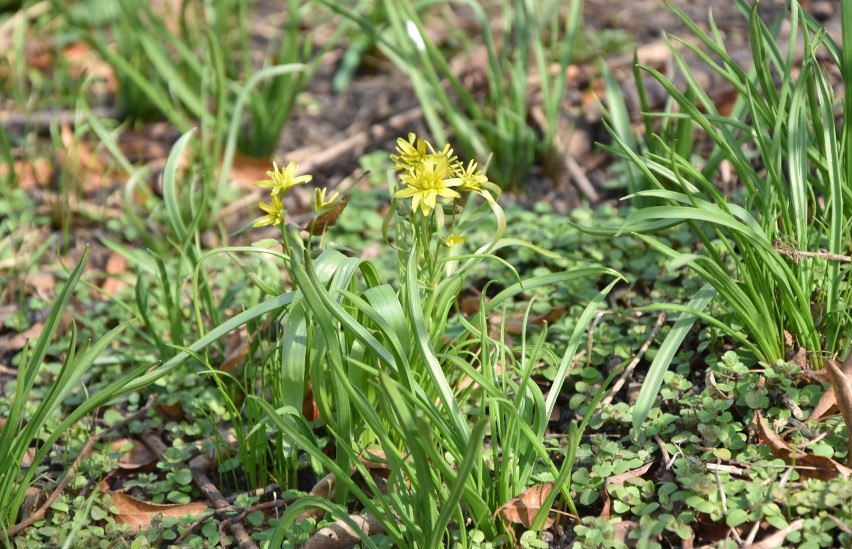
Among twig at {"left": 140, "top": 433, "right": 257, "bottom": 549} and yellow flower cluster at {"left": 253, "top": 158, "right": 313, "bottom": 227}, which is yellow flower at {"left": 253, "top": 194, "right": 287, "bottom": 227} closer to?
yellow flower cluster at {"left": 253, "top": 158, "right": 313, "bottom": 227}

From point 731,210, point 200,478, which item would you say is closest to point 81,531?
point 200,478

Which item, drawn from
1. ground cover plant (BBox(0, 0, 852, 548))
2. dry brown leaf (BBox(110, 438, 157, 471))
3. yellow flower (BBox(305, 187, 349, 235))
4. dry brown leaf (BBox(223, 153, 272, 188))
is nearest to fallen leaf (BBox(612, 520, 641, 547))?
ground cover plant (BBox(0, 0, 852, 548))

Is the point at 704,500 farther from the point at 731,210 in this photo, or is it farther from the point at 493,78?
the point at 493,78

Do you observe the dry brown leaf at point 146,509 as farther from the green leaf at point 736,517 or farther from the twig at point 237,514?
the green leaf at point 736,517

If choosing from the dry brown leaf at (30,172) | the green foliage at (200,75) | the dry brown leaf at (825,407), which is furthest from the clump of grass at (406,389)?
the dry brown leaf at (30,172)

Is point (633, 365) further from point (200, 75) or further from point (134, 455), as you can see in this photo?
point (200, 75)

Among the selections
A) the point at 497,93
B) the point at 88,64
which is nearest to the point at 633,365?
the point at 497,93
